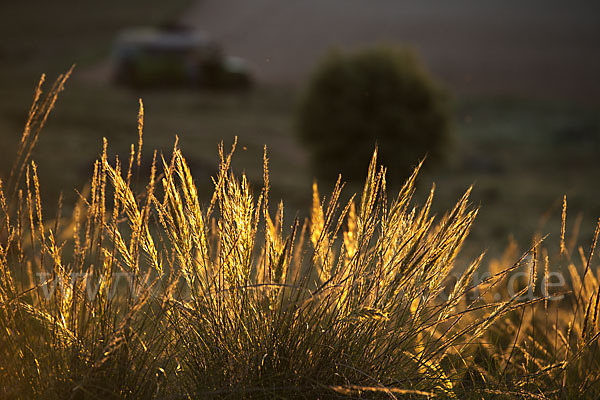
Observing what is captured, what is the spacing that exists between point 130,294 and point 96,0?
3547 cm

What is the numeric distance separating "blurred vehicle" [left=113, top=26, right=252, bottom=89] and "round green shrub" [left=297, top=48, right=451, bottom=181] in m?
Result: 10.4

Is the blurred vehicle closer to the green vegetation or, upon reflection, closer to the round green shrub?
the round green shrub

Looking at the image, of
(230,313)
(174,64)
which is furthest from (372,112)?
(174,64)

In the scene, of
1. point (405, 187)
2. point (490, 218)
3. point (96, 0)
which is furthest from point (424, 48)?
point (405, 187)

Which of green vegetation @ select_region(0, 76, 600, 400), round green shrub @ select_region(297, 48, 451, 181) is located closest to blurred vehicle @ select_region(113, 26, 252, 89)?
round green shrub @ select_region(297, 48, 451, 181)

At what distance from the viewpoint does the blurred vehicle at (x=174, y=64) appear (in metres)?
18.0

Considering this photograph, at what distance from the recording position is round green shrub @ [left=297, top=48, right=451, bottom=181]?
831cm

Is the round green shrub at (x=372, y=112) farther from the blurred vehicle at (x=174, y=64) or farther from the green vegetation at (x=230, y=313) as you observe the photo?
the blurred vehicle at (x=174, y=64)

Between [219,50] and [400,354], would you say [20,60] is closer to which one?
[219,50]

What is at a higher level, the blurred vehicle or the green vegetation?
the green vegetation

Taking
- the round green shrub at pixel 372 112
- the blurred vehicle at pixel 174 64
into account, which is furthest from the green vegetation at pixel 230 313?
the blurred vehicle at pixel 174 64

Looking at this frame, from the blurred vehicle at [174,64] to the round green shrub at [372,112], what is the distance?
1039cm

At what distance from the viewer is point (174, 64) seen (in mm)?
18203

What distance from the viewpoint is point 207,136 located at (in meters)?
13.1
